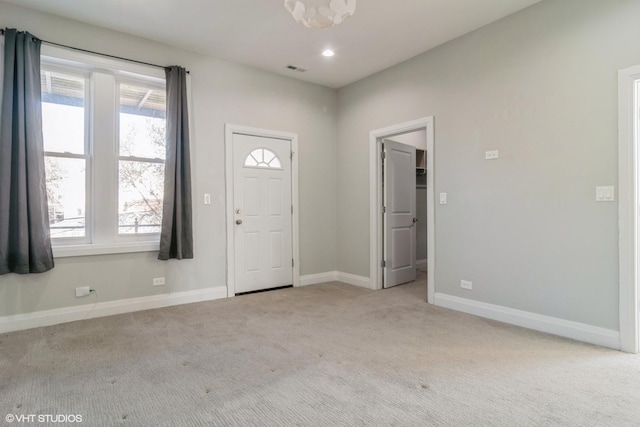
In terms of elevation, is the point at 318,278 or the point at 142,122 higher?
the point at 142,122

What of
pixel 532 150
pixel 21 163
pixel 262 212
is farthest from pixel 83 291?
pixel 532 150

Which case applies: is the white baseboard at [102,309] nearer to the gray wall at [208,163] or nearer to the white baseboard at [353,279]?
the gray wall at [208,163]

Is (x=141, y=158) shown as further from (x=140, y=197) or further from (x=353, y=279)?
(x=353, y=279)

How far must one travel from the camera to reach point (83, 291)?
11.2 ft

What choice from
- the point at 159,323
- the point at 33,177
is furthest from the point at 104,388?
the point at 33,177

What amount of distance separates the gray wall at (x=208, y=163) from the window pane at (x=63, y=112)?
0.37 meters

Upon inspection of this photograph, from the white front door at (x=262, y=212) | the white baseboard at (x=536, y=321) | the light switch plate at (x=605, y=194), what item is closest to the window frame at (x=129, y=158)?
the white front door at (x=262, y=212)

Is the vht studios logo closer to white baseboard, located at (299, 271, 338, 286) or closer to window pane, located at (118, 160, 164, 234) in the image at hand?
window pane, located at (118, 160, 164, 234)

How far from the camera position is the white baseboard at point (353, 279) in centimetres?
484

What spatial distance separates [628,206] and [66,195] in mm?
4883

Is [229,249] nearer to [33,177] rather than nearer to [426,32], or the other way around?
[33,177]

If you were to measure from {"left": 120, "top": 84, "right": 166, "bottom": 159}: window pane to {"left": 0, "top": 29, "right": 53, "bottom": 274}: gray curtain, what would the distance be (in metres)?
0.75

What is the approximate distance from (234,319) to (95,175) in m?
2.03

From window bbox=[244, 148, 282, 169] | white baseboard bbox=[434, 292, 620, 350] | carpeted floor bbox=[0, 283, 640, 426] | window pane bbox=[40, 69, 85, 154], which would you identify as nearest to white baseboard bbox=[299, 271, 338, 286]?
carpeted floor bbox=[0, 283, 640, 426]
